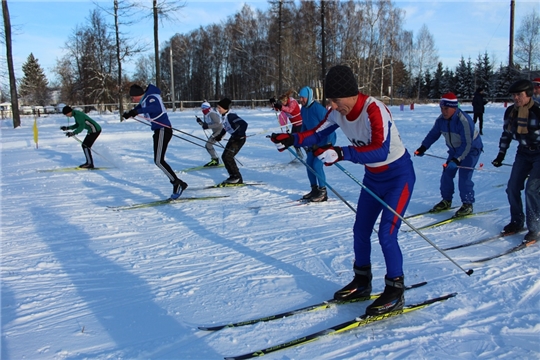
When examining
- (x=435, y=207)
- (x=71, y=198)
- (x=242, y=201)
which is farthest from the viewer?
(x=71, y=198)

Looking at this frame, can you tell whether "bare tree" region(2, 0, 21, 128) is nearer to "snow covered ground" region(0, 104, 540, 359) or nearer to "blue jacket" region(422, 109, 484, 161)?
"snow covered ground" region(0, 104, 540, 359)

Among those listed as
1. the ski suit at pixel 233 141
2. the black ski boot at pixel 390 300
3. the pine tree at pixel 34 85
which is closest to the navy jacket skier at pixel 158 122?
the ski suit at pixel 233 141

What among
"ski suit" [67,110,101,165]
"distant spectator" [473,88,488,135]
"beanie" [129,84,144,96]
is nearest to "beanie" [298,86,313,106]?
"beanie" [129,84,144,96]

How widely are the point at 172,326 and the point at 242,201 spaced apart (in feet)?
13.8

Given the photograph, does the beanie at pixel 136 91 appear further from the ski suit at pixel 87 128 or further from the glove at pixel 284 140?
the glove at pixel 284 140

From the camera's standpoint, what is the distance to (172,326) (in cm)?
299

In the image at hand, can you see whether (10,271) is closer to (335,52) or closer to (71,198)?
(71,198)

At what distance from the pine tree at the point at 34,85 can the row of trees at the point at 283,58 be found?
10.5 inches

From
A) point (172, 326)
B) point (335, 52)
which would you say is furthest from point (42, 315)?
point (335, 52)

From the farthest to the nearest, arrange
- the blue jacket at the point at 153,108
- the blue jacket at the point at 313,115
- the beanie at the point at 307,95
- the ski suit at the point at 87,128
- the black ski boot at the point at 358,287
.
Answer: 1. the ski suit at the point at 87,128
2. the blue jacket at the point at 153,108
3. the beanie at the point at 307,95
4. the blue jacket at the point at 313,115
5. the black ski boot at the point at 358,287

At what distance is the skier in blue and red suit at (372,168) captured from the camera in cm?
289

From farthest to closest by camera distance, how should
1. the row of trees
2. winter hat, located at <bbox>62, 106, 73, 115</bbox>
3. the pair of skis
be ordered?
1. the row of trees
2. winter hat, located at <bbox>62, 106, 73, 115</bbox>
3. the pair of skis

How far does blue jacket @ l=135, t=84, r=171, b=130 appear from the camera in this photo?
7160 millimetres

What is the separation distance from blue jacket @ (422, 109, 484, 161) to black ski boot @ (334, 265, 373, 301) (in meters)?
3.05
